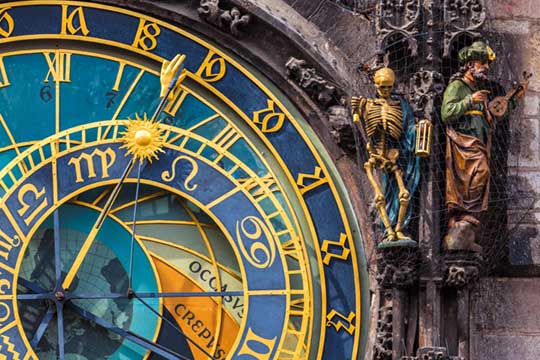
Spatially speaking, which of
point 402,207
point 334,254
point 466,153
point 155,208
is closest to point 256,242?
point 334,254

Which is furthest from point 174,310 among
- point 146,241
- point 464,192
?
point 464,192

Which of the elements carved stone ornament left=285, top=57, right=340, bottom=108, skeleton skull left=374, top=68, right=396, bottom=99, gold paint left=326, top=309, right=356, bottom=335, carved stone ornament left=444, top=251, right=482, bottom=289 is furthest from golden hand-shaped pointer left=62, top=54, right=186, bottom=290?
carved stone ornament left=444, top=251, right=482, bottom=289

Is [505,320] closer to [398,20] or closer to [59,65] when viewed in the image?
[398,20]

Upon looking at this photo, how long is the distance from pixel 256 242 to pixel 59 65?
128cm

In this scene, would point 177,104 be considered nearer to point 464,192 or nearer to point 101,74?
point 101,74

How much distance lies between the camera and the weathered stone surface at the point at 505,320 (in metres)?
16.5

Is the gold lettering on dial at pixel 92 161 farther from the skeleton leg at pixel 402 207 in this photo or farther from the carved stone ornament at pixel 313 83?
the skeleton leg at pixel 402 207

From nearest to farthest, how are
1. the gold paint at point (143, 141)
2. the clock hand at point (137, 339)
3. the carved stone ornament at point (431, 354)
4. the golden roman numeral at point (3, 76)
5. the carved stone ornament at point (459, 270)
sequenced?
the carved stone ornament at point (431, 354) < the carved stone ornament at point (459, 270) < the clock hand at point (137, 339) < the gold paint at point (143, 141) < the golden roman numeral at point (3, 76)

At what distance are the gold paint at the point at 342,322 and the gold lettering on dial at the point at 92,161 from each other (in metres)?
1.25

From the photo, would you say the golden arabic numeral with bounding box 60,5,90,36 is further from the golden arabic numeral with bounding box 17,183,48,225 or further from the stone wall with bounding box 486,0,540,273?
the stone wall with bounding box 486,0,540,273

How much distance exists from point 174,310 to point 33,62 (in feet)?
4.51

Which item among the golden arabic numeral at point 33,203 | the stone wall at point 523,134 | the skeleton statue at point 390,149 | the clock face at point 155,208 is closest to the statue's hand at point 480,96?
the skeleton statue at point 390,149

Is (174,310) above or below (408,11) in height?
below

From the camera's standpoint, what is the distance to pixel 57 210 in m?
16.7
